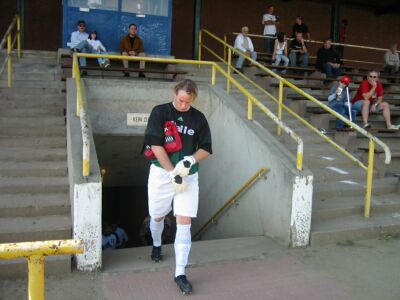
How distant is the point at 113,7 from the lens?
1047cm

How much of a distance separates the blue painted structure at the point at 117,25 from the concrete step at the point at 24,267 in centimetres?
730

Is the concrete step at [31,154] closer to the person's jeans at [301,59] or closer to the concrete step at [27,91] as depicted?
the concrete step at [27,91]

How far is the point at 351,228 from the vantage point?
16.6 feet

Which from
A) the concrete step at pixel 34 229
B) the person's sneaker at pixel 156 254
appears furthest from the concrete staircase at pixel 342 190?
the concrete step at pixel 34 229

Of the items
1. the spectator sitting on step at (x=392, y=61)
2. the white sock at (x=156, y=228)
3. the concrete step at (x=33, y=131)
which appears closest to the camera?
the white sock at (x=156, y=228)

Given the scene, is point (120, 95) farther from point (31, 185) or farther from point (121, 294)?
point (121, 294)

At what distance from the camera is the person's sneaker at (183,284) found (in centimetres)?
360

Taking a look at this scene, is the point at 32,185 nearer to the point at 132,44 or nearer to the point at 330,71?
the point at 132,44

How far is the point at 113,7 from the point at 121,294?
843 centimetres

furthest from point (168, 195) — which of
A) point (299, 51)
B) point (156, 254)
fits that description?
point (299, 51)

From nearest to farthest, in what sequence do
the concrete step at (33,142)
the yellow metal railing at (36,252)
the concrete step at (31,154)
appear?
the yellow metal railing at (36,252) < the concrete step at (31,154) < the concrete step at (33,142)

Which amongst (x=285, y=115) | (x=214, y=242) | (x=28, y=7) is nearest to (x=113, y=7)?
(x=28, y=7)

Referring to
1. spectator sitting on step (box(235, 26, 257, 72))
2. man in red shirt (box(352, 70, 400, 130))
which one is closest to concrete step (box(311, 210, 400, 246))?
man in red shirt (box(352, 70, 400, 130))

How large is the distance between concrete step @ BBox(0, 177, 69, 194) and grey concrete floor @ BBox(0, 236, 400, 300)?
1274 millimetres
